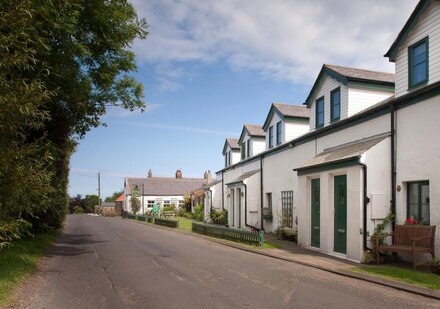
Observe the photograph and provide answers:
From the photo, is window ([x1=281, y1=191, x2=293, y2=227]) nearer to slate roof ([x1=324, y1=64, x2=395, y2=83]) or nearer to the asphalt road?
slate roof ([x1=324, y1=64, x2=395, y2=83])

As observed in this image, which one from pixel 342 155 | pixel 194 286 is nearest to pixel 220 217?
pixel 342 155

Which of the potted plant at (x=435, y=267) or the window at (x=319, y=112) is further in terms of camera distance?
the window at (x=319, y=112)

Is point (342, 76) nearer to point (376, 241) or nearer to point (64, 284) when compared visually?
point (376, 241)

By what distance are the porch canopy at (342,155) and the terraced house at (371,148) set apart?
44mm

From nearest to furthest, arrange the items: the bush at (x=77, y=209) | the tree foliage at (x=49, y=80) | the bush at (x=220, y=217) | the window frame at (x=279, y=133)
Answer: the tree foliage at (x=49, y=80) < the window frame at (x=279, y=133) < the bush at (x=220, y=217) < the bush at (x=77, y=209)

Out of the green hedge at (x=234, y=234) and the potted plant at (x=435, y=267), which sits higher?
the potted plant at (x=435, y=267)

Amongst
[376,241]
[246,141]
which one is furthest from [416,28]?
[246,141]

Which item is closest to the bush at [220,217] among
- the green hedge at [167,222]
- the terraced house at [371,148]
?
the green hedge at [167,222]

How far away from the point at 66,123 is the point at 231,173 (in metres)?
20.3

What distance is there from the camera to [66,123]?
599 inches

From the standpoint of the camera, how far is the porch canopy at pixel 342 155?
531 inches

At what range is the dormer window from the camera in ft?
63.6

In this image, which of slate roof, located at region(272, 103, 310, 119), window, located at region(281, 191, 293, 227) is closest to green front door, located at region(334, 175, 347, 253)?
window, located at region(281, 191, 293, 227)

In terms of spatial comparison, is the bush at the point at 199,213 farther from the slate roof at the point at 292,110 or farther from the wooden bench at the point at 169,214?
the slate roof at the point at 292,110
